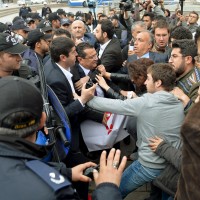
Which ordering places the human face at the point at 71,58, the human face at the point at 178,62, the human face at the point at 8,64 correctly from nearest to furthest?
the human face at the point at 8,64 → the human face at the point at 71,58 → the human face at the point at 178,62

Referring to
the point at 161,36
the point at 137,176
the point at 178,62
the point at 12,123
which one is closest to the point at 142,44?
the point at 161,36

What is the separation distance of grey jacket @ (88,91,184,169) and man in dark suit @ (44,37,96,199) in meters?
0.52

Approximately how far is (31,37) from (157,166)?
291 centimetres

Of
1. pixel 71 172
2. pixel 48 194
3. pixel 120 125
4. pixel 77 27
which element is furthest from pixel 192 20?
pixel 48 194

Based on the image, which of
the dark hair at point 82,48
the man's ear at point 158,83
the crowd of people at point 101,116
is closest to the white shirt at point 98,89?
the crowd of people at point 101,116

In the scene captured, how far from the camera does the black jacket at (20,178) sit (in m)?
1.16

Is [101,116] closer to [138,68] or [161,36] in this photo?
[138,68]

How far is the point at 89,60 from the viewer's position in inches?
134

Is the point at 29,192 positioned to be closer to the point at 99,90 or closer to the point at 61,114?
the point at 61,114

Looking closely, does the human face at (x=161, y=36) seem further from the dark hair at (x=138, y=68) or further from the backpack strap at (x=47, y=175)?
the backpack strap at (x=47, y=175)

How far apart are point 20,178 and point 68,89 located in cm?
185

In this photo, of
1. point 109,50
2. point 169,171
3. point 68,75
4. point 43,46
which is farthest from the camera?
point 43,46

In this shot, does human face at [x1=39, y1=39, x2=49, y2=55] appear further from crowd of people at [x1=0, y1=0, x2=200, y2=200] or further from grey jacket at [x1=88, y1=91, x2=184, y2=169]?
grey jacket at [x1=88, y1=91, x2=184, y2=169]

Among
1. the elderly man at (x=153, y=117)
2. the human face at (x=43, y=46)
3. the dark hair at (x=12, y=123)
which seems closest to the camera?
the dark hair at (x=12, y=123)
